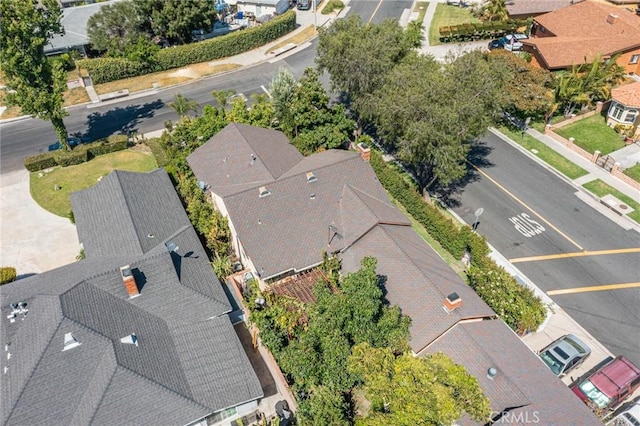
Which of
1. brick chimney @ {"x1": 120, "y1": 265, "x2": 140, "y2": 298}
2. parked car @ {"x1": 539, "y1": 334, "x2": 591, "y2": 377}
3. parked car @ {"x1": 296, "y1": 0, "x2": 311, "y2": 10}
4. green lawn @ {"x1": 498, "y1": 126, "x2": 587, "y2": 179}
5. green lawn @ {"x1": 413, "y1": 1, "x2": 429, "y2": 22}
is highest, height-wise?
green lawn @ {"x1": 413, "y1": 1, "x2": 429, "y2": 22}

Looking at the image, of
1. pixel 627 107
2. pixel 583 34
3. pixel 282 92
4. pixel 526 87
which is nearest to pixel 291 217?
pixel 282 92

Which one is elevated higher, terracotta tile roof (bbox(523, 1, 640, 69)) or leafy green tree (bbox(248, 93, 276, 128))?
terracotta tile roof (bbox(523, 1, 640, 69))

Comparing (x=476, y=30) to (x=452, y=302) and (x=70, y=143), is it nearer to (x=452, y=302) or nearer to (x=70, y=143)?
(x=452, y=302)

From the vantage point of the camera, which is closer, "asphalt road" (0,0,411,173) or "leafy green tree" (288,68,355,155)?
"leafy green tree" (288,68,355,155)

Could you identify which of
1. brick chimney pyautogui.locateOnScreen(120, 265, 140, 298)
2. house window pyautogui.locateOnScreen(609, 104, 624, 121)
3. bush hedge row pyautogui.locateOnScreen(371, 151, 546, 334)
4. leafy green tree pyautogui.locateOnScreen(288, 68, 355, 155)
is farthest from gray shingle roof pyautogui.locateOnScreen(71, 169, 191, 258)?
house window pyautogui.locateOnScreen(609, 104, 624, 121)

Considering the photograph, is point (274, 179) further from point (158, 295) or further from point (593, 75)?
point (593, 75)

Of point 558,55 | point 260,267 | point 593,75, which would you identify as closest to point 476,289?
point 260,267

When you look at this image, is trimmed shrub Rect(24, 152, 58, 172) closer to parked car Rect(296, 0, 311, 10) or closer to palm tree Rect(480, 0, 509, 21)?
parked car Rect(296, 0, 311, 10)
